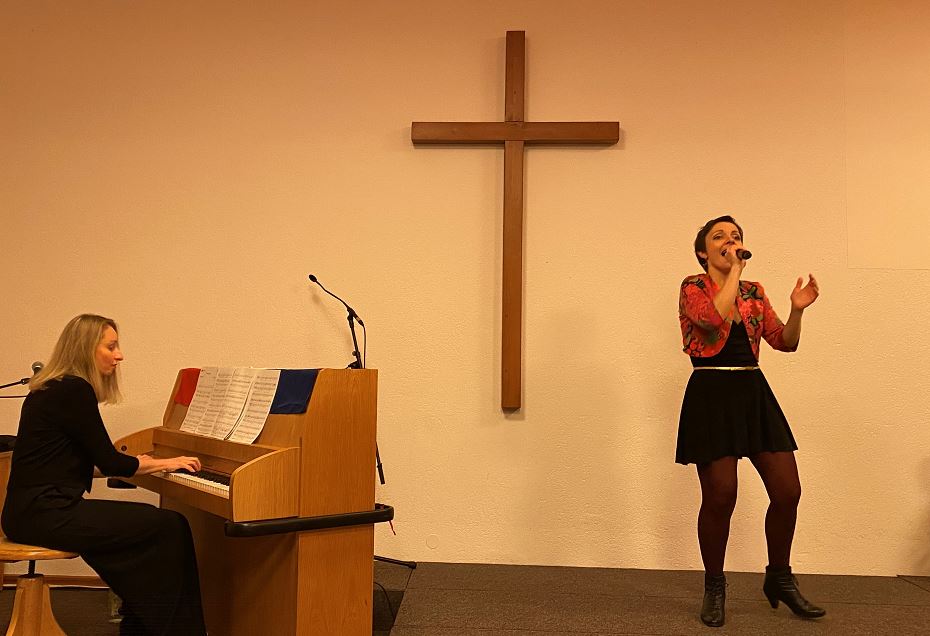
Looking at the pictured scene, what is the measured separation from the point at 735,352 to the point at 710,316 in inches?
8.2

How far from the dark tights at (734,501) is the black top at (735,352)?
0.34 meters

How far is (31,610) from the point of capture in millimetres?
2734

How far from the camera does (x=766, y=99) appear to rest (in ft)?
14.4

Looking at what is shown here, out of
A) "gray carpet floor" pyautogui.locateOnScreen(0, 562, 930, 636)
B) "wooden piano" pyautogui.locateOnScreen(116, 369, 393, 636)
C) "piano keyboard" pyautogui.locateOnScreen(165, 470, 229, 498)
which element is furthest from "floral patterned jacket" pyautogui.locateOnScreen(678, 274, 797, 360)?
"piano keyboard" pyautogui.locateOnScreen(165, 470, 229, 498)

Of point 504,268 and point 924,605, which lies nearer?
point 924,605

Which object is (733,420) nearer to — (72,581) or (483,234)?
(483,234)

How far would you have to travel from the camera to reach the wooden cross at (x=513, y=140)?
4262 mm

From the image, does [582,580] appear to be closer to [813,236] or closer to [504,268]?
[504,268]

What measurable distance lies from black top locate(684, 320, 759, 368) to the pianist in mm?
1935

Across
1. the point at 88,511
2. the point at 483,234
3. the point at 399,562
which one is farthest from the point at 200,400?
the point at 483,234

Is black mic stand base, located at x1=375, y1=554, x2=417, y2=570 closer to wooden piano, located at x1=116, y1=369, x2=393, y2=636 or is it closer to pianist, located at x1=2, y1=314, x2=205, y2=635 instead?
wooden piano, located at x1=116, y1=369, x2=393, y2=636

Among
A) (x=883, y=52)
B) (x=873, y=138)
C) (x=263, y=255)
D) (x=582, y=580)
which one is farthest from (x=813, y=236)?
(x=263, y=255)

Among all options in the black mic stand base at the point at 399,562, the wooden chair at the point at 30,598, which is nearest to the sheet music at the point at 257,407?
the wooden chair at the point at 30,598

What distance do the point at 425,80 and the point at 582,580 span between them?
2595 millimetres
